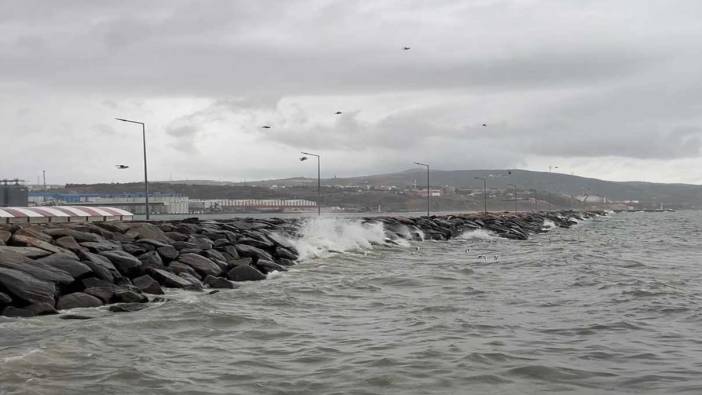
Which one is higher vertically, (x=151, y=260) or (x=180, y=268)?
(x=151, y=260)

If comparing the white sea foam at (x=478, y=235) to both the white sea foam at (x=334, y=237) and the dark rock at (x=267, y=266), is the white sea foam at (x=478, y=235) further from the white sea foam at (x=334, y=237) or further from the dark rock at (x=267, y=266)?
the dark rock at (x=267, y=266)

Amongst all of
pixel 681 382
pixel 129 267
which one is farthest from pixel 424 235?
pixel 681 382

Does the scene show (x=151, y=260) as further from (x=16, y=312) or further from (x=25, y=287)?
(x=16, y=312)

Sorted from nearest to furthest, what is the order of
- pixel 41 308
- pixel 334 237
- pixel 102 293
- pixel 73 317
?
pixel 73 317, pixel 41 308, pixel 102 293, pixel 334 237

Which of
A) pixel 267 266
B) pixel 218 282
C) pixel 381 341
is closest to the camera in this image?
pixel 381 341

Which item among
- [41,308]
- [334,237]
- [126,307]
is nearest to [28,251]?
[41,308]

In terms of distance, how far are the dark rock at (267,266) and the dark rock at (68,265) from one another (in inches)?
281

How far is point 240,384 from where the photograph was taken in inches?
322

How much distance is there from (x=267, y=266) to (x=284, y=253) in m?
3.88

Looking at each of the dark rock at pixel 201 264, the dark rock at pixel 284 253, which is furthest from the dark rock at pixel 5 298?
the dark rock at pixel 284 253

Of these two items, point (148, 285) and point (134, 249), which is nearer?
point (148, 285)

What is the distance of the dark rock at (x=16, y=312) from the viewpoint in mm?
12148

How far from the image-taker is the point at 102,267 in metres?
15.5

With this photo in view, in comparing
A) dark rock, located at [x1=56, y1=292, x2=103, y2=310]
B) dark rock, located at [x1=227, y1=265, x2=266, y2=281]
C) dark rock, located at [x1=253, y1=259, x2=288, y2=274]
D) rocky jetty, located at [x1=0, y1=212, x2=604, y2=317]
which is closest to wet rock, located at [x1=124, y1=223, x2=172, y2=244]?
rocky jetty, located at [x1=0, y1=212, x2=604, y2=317]
